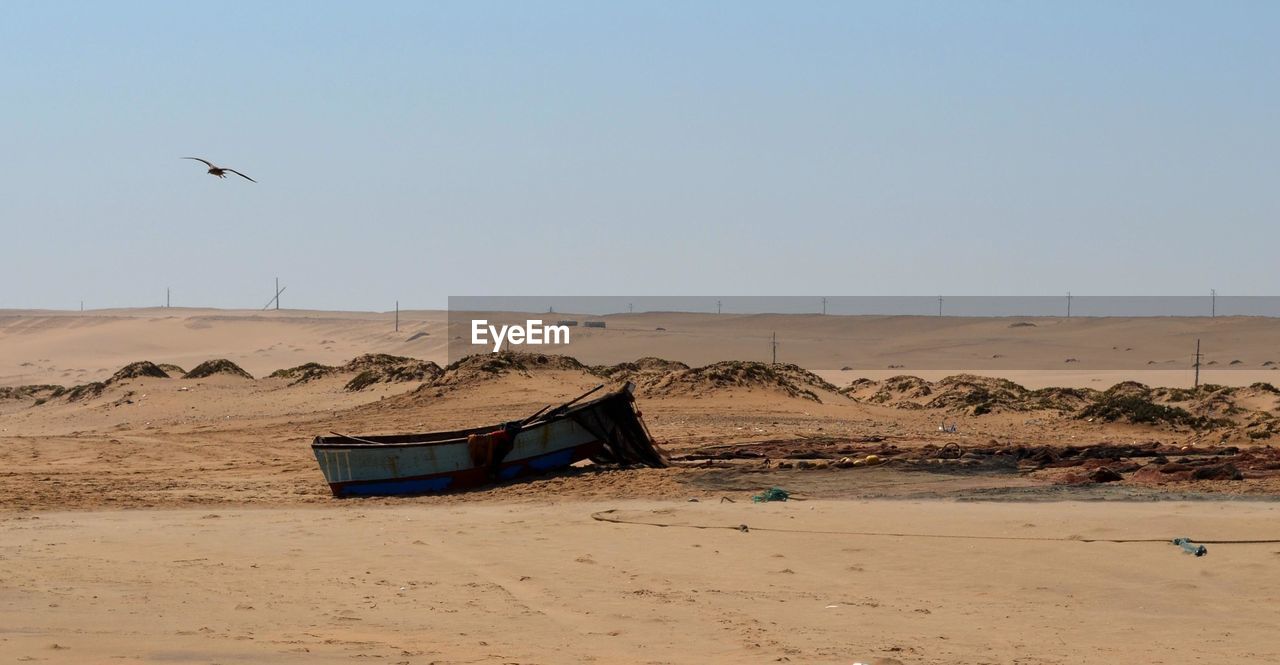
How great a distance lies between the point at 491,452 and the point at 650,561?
19.8ft

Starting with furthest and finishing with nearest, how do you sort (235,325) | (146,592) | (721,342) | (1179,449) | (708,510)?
(235,325) → (721,342) → (1179,449) → (708,510) → (146,592)

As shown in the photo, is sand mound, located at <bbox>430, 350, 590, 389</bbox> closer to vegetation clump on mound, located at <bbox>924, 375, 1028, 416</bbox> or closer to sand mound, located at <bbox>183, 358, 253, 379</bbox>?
vegetation clump on mound, located at <bbox>924, 375, 1028, 416</bbox>

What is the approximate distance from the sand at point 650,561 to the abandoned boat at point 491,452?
351mm

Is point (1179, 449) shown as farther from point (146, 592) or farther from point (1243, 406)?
point (146, 592)

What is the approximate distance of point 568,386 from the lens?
2898 cm

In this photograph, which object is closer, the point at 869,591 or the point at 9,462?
the point at 869,591

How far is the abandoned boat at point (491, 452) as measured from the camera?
54.7ft

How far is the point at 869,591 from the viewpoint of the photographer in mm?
10156

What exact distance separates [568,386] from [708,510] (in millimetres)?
15297

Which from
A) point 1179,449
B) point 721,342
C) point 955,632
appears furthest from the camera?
point 721,342

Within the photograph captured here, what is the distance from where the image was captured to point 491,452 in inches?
672

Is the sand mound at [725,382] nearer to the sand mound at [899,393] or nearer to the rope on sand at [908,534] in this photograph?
the sand mound at [899,393]

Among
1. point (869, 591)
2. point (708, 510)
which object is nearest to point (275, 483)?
point (708, 510)

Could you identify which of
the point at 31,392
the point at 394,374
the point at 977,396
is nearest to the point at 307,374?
the point at 394,374
